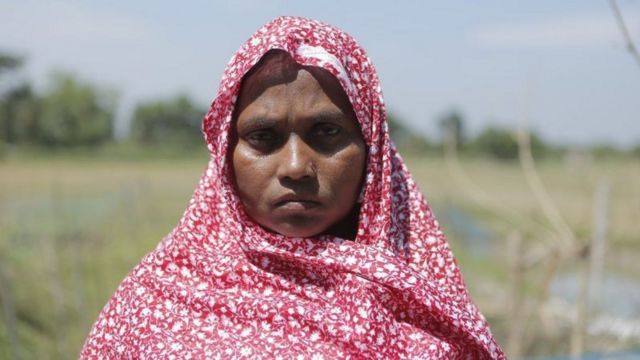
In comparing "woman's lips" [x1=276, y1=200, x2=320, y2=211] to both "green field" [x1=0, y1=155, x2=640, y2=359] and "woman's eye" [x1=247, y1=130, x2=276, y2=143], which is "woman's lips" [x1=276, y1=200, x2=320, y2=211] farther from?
"green field" [x1=0, y1=155, x2=640, y2=359]

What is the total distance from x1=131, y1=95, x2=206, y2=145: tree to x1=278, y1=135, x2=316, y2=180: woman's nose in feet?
108

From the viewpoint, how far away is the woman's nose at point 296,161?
1.23 meters

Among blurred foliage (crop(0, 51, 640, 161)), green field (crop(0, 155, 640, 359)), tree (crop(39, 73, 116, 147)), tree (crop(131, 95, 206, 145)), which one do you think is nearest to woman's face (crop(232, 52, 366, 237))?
green field (crop(0, 155, 640, 359))

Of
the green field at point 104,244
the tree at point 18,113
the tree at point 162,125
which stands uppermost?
the tree at point 162,125

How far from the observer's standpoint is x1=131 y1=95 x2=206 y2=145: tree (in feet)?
119

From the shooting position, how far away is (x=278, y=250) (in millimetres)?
1308

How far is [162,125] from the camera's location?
43.9 m

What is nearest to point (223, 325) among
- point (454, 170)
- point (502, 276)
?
point (454, 170)

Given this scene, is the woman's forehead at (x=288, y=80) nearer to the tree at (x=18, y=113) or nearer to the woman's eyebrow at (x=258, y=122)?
the woman's eyebrow at (x=258, y=122)

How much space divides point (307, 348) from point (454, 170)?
3426 millimetres

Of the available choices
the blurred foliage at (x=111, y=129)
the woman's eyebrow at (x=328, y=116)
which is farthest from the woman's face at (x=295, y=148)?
the blurred foliage at (x=111, y=129)

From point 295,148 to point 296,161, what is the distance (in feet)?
0.10

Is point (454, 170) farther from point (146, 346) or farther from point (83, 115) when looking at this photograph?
point (83, 115)

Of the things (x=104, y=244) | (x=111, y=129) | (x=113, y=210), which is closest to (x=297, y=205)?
(x=104, y=244)
